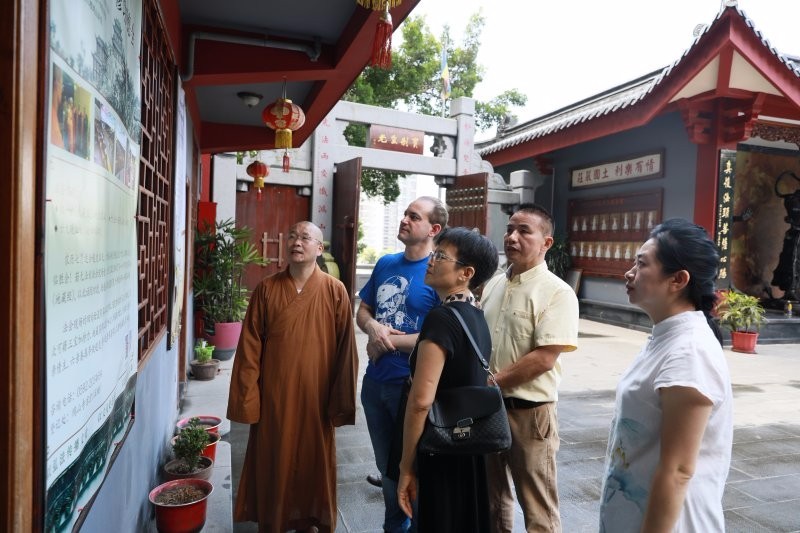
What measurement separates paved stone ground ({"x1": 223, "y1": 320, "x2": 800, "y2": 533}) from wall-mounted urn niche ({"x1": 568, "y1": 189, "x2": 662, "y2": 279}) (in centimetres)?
334

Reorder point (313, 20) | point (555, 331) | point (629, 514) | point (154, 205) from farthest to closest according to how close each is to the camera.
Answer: point (313, 20) → point (154, 205) → point (555, 331) → point (629, 514)

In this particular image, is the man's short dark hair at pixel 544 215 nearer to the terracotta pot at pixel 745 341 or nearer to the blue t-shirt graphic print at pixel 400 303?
the blue t-shirt graphic print at pixel 400 303

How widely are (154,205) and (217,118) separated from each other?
3.72m

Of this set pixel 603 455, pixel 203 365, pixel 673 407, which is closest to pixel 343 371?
pixel 673 407

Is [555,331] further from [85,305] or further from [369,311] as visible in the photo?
[85,305]

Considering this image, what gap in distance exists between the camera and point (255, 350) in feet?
8.23

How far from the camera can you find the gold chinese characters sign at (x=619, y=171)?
9070 mm

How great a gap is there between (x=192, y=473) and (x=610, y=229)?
8.92 metres

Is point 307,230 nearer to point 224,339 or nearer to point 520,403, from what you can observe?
point 520,403

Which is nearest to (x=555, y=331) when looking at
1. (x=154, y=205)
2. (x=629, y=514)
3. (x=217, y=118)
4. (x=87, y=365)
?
(x=629, y=514)

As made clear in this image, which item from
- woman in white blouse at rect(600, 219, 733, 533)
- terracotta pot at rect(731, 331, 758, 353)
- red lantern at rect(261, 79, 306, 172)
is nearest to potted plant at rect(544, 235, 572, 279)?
terracotta pot at rect(731, 331, 758, 353)

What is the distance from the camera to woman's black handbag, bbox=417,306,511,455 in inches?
60.7

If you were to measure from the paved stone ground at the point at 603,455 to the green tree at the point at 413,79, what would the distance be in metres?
8.87

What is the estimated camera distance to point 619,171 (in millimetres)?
9906
